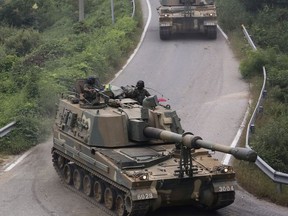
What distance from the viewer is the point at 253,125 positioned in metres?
20.8

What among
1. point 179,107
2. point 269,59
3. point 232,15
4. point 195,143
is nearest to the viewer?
point 195,143

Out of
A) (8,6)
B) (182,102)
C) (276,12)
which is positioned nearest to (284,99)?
(182,102)

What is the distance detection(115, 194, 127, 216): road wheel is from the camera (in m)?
15.3

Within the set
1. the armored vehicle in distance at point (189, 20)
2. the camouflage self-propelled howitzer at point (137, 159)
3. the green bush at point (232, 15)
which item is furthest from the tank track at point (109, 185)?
the green bush at point (232, 15)

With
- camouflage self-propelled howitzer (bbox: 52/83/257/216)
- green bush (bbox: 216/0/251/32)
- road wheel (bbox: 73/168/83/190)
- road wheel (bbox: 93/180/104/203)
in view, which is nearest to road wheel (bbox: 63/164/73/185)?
camouflage self-propelled howitzer (bbox: 52/83/257/216)

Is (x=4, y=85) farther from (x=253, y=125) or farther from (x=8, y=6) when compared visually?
(x=8, y=6)

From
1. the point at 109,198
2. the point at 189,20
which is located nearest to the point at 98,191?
the point at 109,198

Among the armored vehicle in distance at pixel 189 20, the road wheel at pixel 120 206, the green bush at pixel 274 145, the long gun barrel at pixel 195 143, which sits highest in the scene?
the armored vehicle in distance at pixel 189 20

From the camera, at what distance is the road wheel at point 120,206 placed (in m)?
15.3

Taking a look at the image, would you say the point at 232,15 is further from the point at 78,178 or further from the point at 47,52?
the point at 78,178

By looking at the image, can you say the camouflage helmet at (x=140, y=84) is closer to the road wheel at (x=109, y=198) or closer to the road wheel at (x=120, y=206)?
the road wheel at (x=109, y=198)

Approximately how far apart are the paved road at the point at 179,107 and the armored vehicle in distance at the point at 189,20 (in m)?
0.60

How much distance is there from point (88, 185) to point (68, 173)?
59.0 inches

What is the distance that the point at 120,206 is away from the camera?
1556cm
